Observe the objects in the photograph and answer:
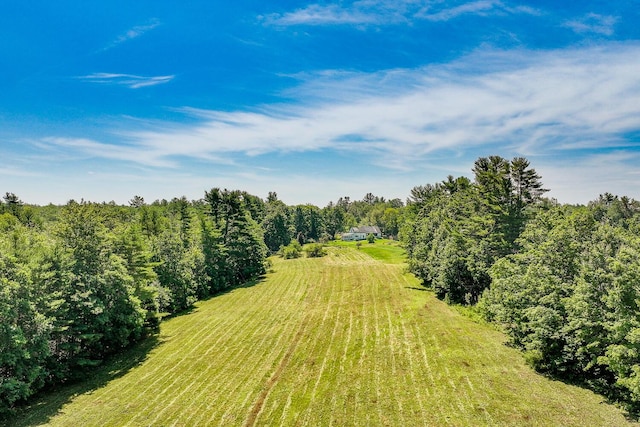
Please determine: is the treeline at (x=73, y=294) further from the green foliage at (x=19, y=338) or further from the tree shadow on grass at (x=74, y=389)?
the tree shadow on grass at (x=74, y=389)

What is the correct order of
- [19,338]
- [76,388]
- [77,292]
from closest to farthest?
[19,338]
[76,388]
[77,292]

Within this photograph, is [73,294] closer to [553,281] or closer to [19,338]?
[19,338]

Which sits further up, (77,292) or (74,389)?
(77,292)

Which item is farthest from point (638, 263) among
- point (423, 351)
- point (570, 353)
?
point (423, 351)

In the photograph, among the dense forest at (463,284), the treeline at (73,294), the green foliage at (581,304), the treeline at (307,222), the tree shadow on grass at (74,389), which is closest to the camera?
the green foliage at (581,304)

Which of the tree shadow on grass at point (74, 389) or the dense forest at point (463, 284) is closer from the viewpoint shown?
the dense forest at point (463, 284)

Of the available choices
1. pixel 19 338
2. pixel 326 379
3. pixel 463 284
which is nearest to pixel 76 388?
pixel 19 338

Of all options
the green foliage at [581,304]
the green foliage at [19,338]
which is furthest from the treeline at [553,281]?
the green foliage at [19,338]
